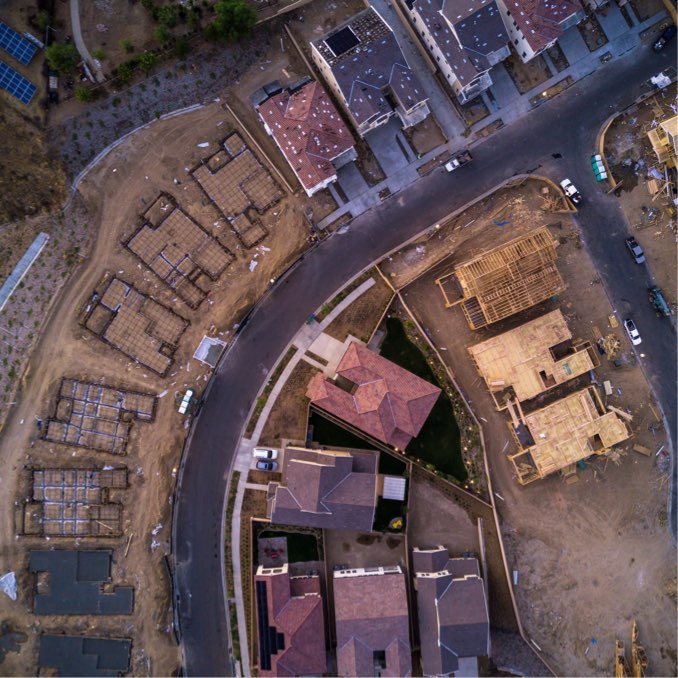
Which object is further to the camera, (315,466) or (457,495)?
(457,495)

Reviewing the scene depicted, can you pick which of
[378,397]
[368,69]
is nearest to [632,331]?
[378,397]

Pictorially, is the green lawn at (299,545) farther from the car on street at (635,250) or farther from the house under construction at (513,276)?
the car on street at (635,250)

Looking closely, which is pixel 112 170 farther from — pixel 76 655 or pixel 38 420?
pixel 76 655

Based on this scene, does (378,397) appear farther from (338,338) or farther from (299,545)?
(299,545)

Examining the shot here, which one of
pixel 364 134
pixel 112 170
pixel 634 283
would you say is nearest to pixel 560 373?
pixel 634 283

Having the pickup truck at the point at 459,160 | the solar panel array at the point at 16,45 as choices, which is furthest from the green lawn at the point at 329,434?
the solar panel array at the point at 16,45

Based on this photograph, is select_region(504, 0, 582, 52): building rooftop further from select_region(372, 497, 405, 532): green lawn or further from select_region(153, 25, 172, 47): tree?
select_region(372, 497, 405, 532): green lawn
